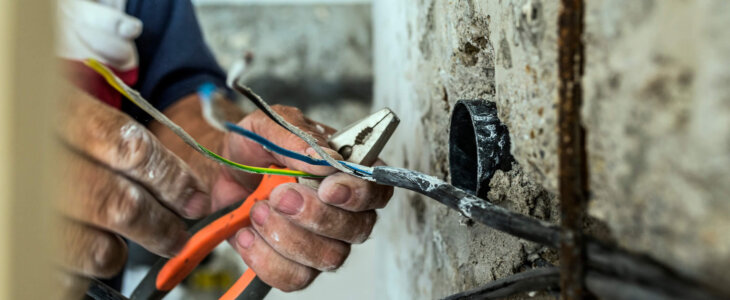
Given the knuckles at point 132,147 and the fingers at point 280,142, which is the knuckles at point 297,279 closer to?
the fingers at point 280,142

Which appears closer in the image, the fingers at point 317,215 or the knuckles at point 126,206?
the knuckles at point 126,206

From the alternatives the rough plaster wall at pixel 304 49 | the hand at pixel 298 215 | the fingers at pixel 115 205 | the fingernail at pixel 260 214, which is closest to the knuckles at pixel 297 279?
the hand at pixel 298 215

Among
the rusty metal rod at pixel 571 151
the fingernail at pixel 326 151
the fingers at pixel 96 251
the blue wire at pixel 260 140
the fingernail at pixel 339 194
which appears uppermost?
the rusty metal rod at pixel 571 151

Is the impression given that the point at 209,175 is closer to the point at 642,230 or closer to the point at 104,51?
the point at 104,51

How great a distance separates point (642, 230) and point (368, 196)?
1.36 feet

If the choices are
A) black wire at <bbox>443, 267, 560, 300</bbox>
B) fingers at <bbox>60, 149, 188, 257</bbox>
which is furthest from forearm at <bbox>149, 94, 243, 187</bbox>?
black wire at <bbox>443, 267, 560, 300</bbox>

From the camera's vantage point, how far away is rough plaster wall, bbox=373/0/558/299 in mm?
455

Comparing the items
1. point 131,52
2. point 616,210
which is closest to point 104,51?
point 131,52

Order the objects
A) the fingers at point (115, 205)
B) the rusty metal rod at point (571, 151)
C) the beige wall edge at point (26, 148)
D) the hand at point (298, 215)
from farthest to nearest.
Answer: the hand at point (298, 215)
the fingers at point (115, 205)
the rusty metal rod at point (571, 151)
the beige wall edge at point (26, 148)

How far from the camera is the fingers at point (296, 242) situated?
79 centimetres

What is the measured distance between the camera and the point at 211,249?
826 mm

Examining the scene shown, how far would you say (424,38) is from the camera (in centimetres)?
84

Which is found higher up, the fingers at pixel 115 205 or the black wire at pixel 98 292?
the fingers at pixel 115 205

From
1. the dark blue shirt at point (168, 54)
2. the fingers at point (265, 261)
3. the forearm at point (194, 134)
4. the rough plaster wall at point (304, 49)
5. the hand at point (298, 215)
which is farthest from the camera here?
the rough plaster wall at point (304, 49)
